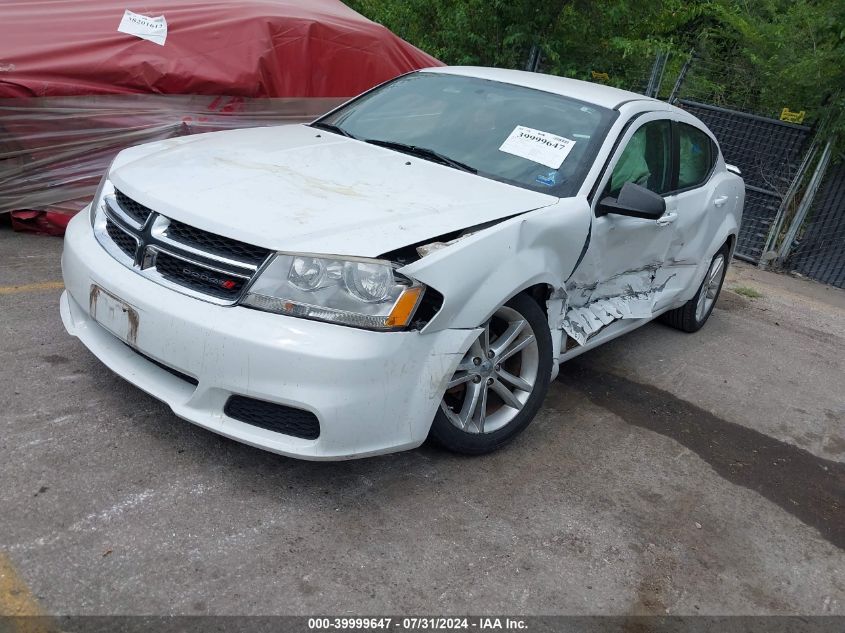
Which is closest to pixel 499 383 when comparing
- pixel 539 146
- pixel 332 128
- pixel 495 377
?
pixel 495 377

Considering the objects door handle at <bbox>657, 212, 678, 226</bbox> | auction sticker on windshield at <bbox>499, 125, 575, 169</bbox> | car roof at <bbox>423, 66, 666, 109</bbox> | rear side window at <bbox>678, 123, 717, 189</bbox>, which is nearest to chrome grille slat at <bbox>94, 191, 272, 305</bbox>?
auction sticker on windshield at <bbox>499, 125, 575, 169</bbox>

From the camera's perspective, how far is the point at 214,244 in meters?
2.87

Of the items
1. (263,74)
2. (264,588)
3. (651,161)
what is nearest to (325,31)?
(263,74)

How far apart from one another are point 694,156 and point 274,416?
3409 mm

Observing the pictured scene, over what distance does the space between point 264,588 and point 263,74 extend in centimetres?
449

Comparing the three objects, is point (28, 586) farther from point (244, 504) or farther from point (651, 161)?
point (651, 161)

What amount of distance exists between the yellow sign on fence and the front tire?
6266 mm

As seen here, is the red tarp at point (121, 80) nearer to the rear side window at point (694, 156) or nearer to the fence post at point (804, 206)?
the rear side window at point (694, 156)

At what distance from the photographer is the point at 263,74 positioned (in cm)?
604

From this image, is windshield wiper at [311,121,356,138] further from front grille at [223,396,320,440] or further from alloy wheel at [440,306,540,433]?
front grille at [223,396,320,440]

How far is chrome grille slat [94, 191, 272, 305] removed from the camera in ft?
9.21

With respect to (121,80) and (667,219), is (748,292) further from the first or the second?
(121,80)

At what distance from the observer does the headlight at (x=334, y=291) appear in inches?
109

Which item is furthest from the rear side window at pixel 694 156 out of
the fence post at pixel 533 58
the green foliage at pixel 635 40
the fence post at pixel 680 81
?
the fence post at pixel 533 58
